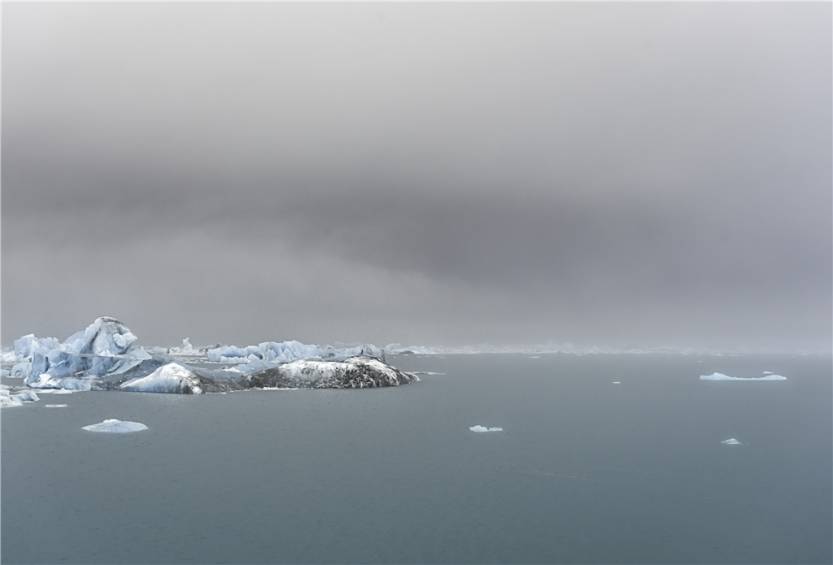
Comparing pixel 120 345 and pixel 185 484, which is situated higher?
pixel 120 345

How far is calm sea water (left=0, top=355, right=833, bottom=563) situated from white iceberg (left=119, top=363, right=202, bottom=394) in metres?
12.5

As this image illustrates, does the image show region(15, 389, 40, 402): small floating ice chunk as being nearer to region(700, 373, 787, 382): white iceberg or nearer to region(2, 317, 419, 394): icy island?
region(2, 317, 419, 394): icy island

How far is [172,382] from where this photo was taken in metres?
73.2

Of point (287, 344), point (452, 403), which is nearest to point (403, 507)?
point (452, 403)

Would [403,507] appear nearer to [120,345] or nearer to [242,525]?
[242,525]

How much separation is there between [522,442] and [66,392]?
59.1 meters

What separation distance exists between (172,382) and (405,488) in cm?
5108

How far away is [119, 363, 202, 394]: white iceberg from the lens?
240 feet

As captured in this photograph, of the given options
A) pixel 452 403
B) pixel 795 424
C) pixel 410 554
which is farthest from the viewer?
pixel 452 403

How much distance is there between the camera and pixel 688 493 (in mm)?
31922

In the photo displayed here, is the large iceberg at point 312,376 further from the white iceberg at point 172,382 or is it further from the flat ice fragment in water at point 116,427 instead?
the flat ice fragment in water at point 116,427

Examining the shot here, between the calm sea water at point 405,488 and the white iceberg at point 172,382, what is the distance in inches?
491

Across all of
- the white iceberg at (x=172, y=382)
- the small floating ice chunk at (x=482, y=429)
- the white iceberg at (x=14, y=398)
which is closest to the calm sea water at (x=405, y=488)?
the small floating ice chunk at (x=482, y=429)

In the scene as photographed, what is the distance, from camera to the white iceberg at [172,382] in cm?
7325
